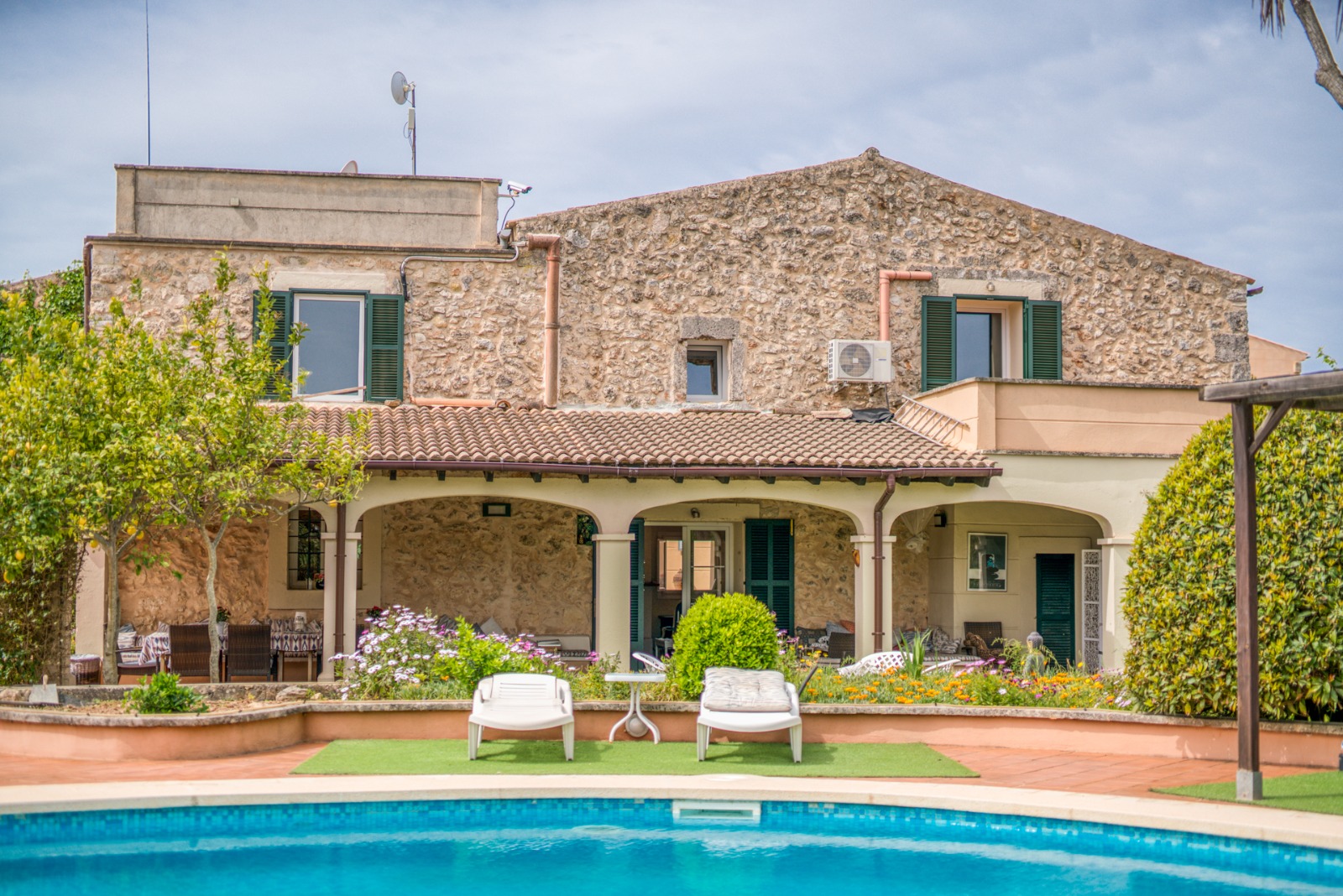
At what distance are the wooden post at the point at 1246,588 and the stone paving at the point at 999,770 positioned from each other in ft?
2.24

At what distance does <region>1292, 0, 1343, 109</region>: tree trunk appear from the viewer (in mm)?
15055

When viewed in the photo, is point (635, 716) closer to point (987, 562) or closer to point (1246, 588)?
point (1246, 588)

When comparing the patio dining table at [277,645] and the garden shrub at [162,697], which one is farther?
the patio dining table at [277,645]

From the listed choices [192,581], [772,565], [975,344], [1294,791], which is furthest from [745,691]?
[975,344]

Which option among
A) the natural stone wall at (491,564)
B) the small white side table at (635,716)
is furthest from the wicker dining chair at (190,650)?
the small white side table at (635,716)

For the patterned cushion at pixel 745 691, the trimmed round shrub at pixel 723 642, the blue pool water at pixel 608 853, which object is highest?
the trimmed round shrub at pixel 723 642

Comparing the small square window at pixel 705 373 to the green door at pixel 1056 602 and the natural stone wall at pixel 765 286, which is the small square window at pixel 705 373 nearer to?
the natural stone wall at pixel 765 286

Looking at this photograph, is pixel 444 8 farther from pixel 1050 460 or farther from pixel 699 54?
pixel 1050 460

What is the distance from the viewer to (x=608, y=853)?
767 centimetres

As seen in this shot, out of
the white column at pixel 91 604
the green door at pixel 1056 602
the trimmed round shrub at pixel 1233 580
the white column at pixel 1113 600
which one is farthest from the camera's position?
the green door at pixel 1056 602

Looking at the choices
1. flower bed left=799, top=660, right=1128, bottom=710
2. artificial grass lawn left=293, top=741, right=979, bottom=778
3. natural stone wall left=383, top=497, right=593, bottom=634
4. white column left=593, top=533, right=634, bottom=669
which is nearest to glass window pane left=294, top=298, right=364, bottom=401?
natural stone wall left=383, top=497, right=593, bottom=634

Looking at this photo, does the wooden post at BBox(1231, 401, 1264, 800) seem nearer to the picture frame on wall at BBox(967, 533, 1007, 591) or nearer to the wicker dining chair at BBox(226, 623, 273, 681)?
the picture frame on wall at BBox(967, 533, 1007, 591)

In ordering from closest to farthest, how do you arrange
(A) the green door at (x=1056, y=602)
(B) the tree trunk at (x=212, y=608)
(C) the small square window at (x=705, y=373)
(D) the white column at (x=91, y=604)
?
(B) the tree trunk at (x=212, y=608)
(D) the white column at (x=91, y=604)
(A) the green door at (x=1056, y=602)
(C) the small square window at (x=705, y=373)

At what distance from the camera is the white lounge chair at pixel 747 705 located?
31.3ft
